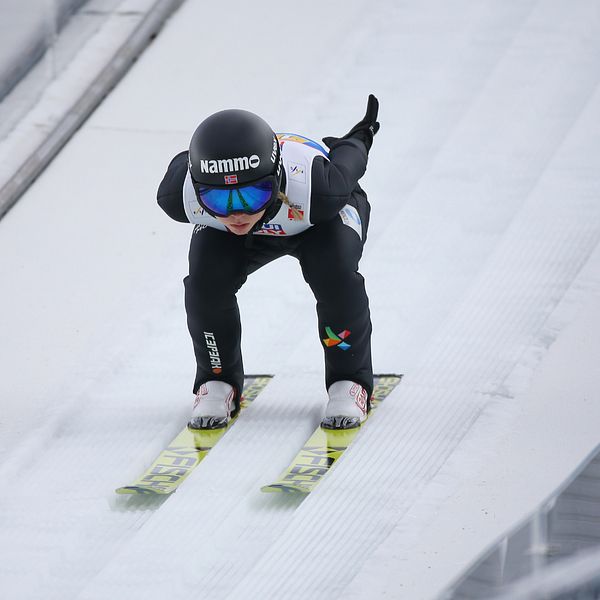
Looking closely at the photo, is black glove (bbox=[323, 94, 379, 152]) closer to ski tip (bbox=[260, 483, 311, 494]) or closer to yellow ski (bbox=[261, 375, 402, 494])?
yellow ski (bbox=[261, 375, 402, 494])

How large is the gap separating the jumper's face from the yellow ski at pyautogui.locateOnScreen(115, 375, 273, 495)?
760 millimetres

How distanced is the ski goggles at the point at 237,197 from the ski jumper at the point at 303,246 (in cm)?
9

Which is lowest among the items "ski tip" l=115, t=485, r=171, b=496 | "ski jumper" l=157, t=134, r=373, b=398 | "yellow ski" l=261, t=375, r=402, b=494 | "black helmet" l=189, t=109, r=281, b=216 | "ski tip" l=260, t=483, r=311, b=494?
"ski tip" l=115, t=485, r=171, b=496

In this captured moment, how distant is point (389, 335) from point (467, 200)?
1.06m

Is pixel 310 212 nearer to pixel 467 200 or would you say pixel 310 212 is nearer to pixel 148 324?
pixel 148 324

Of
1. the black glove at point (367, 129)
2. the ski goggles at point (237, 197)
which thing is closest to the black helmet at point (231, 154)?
the ski goggles at point (237, 197)

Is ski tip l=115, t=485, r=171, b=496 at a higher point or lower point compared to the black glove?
lower

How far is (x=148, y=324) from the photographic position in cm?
475

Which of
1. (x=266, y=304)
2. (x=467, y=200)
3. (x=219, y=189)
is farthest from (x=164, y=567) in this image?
(x=467, y=200)

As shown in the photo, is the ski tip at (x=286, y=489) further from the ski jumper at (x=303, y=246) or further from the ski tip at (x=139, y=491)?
the ski jumper at (x=303, y=246)

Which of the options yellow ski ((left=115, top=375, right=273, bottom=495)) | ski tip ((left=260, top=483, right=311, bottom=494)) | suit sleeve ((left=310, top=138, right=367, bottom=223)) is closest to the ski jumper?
suit sleeve ((left=310, top=138, right=367, bottom=223))

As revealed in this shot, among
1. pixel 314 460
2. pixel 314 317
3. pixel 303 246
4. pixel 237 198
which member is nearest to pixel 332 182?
pixel 303 246

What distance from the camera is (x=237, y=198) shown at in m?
3.36

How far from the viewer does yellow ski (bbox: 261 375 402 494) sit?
3.64 metres
